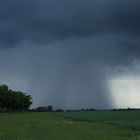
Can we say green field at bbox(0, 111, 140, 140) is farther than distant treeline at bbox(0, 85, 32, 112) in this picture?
No

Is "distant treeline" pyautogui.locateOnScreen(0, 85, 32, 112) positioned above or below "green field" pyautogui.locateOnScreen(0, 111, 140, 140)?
above

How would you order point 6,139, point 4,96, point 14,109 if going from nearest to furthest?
1. point 6,139
2. point 4,96
3. point 14,109

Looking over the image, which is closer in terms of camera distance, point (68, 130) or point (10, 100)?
point (68, 130)

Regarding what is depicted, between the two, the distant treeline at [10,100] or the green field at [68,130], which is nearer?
the green field at [68,130]

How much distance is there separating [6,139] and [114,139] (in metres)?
8.18

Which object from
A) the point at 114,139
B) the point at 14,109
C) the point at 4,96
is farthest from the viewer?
the point at 14,109

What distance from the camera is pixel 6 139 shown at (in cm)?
3111

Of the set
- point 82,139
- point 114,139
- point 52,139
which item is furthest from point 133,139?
point 52,139

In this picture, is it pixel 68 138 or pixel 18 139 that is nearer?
pixel 18 139

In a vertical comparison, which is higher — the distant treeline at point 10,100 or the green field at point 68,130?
the distant treeline at point 10,100

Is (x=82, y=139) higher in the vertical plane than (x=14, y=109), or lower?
lower

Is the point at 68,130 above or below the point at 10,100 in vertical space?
below

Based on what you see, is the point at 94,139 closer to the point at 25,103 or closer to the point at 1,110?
the point at 1,110

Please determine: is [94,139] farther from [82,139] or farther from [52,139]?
[52,139]
